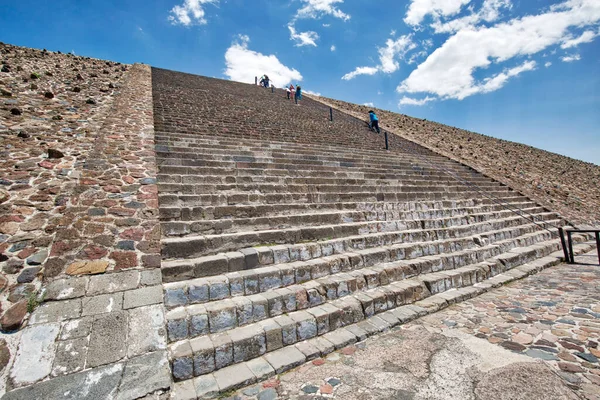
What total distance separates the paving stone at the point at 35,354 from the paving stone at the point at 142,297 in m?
0.52

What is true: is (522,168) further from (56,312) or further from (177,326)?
(56,312)

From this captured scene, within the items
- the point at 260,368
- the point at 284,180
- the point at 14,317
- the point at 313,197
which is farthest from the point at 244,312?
the point at 284,180

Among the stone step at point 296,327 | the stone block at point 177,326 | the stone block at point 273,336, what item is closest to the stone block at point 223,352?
the stone step at point 296,327

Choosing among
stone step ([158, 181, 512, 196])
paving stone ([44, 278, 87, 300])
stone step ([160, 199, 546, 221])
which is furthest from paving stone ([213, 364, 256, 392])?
stone step ([158, 181, 512, 196])

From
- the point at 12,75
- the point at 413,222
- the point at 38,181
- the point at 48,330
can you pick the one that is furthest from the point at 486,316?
the point at 12,75

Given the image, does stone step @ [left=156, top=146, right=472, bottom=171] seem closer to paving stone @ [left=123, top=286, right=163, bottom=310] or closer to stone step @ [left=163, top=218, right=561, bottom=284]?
stone step @ [left=163, top=218, right=561, bottom=284]

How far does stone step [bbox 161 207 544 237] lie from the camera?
3.95 metres

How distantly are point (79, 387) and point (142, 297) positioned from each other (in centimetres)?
82

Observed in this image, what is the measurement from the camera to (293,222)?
477cm

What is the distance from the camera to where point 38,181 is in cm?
414

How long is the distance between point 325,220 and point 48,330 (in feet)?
12.6

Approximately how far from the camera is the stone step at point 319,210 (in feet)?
13.7

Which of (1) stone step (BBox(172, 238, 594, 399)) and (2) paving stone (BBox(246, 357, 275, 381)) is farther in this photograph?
(2) paving stone (BBox(246, 357, 275, 381))

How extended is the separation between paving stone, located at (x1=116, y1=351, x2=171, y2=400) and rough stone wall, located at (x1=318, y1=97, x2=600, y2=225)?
12.4 meters
